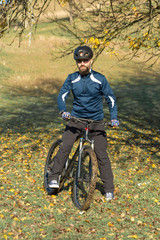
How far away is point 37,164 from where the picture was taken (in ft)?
26.3

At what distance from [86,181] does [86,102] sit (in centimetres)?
123

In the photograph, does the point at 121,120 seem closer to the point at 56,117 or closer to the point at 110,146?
the point at 56,117

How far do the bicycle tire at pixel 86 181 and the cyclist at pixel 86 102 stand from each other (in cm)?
29

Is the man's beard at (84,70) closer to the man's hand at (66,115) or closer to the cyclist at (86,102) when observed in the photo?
the cyclist at (86,102)

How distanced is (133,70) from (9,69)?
489 inches

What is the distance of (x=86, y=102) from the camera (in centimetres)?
520

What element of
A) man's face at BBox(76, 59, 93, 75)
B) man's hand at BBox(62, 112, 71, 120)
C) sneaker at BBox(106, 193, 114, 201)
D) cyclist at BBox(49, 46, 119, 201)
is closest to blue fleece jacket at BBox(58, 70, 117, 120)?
cyclist at BBox(49, 46, 119, 201)

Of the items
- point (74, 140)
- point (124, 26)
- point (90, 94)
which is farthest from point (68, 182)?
point (124, 26)

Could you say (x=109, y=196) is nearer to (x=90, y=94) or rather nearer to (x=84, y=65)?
(x=90, y=94)

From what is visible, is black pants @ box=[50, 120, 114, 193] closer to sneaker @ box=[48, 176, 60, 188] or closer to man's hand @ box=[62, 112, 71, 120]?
sneaker @ box=[48, 176, 60, 188]

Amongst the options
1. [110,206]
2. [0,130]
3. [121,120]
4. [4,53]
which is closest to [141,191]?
[110,206]

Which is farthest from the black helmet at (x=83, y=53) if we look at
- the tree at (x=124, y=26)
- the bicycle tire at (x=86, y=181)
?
the tree at (x=124, y=26)

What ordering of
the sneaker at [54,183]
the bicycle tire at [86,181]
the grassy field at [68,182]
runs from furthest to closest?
the sneaker at [54,183] < the bicycle tire at [86,181] < the grassy field at [68,182]

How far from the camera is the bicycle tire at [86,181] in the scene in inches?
195
